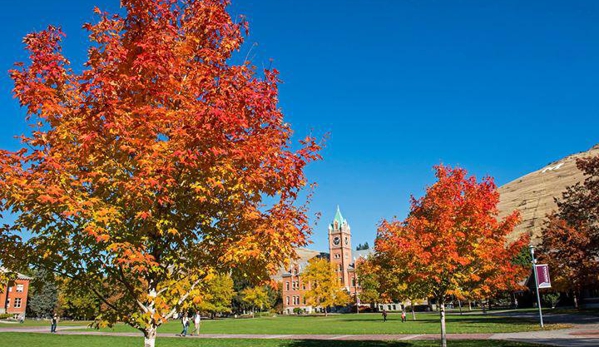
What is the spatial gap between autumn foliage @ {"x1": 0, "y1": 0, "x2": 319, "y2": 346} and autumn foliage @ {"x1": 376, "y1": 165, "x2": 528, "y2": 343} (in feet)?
36.0

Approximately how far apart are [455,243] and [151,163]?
14.5 metres

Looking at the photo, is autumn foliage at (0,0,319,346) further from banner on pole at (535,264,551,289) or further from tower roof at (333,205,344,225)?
tower roof at (333,205,344,225)

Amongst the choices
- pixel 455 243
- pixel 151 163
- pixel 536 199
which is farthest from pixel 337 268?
pixel 151 163

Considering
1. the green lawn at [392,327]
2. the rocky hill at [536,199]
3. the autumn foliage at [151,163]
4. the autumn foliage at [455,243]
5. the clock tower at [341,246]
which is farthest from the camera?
the rocky hill at [536,199]

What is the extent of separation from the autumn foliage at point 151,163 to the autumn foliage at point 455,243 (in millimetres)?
10968

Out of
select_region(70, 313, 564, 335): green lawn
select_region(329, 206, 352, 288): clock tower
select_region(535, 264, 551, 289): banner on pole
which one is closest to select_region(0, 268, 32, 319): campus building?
select_region(70, 313, 564, 335): green lawn

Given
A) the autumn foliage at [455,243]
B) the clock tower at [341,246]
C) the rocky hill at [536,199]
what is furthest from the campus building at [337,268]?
the autumn foliage at [455,243]

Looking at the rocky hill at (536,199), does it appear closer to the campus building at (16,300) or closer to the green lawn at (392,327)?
the green lawn at (392,327)

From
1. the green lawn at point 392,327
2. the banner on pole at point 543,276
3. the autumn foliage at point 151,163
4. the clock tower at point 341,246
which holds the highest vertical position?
the clock tower at point 341,246

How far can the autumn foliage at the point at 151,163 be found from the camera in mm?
6926

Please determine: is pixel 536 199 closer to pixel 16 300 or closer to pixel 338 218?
pixel 338 218

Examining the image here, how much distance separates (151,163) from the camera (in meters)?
6.85

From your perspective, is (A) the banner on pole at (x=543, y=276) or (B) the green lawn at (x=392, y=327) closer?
(A) the banner on pole at (x=543, y=276)

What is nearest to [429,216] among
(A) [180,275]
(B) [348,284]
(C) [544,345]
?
(C) [544,345]
